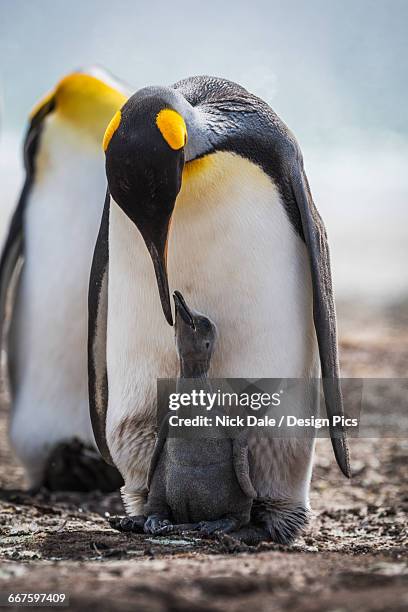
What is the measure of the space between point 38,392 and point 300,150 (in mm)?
2377

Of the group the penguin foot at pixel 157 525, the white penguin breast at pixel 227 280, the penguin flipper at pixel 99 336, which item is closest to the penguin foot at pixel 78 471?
the penguin flipper at pixel 99 336

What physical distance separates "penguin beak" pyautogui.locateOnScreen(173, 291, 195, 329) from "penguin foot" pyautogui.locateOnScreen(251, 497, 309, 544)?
69 cm

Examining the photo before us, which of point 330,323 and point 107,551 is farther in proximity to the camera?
point 330,323

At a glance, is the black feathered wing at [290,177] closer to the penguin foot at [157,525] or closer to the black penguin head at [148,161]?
the black penguin head at [148,161]

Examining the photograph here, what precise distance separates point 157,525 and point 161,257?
0.84 meters

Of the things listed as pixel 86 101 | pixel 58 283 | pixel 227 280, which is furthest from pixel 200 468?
pixel 86 101

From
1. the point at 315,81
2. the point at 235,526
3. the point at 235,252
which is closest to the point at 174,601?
the point at 235,526

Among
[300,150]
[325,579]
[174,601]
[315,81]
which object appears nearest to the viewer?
[174,601]

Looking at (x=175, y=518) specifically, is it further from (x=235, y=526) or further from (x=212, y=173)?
(x=212, y=173)

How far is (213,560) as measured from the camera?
231cm

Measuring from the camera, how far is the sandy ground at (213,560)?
1.83 m

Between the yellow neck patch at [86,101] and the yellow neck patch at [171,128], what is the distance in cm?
228

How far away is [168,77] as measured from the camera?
3.75 meters

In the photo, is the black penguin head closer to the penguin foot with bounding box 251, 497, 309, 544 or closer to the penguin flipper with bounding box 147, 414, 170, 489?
the penguin flipper with bounding box 147, 414, 170, 489
